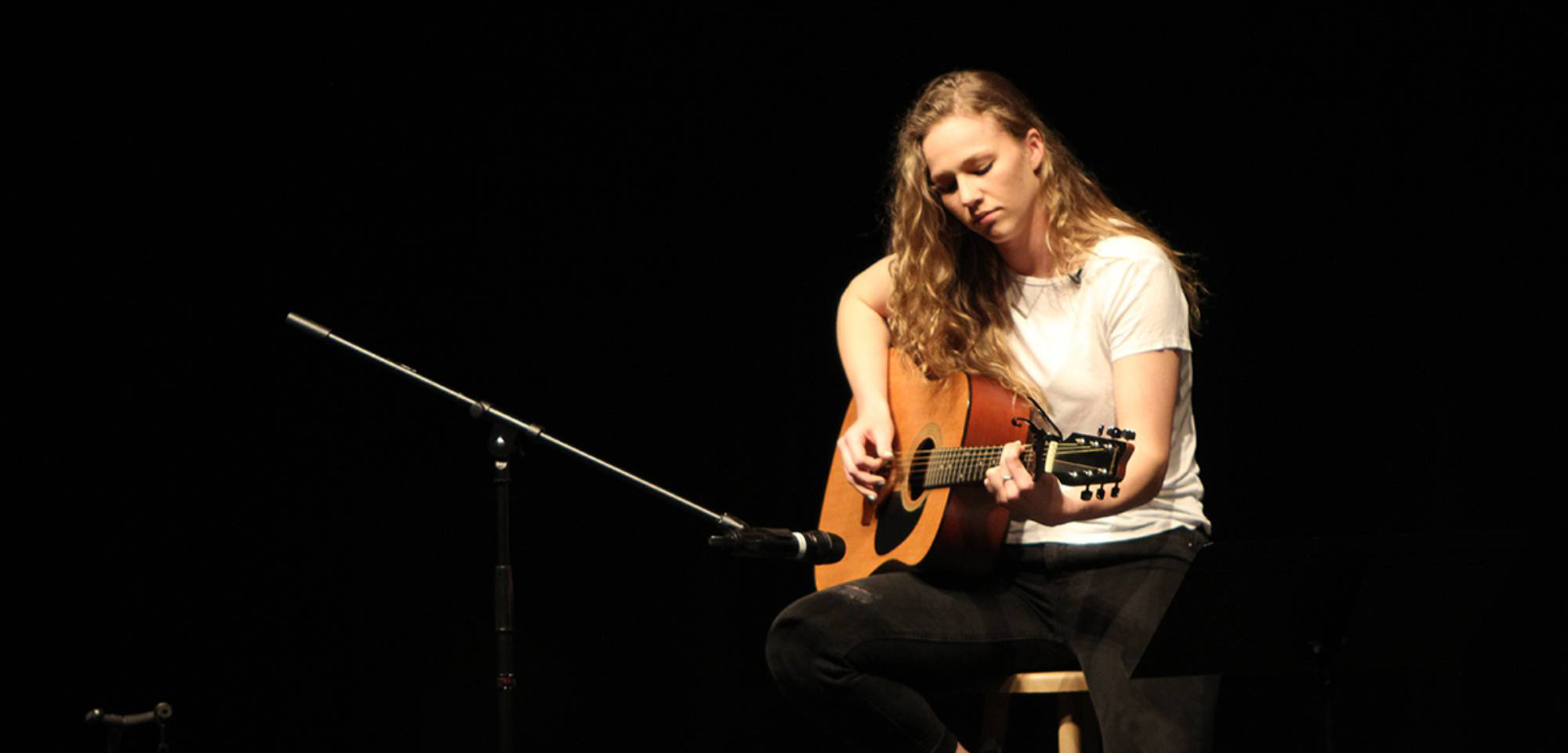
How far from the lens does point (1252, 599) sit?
7.07ft

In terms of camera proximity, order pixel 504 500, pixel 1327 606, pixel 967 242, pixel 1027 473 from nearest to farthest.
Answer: pixel 1327 606 → pixel 1027 473 → pixel 504 500 → pixel 967 242

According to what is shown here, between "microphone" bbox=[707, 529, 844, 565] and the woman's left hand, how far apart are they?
1.08ft

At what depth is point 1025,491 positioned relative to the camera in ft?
7.83

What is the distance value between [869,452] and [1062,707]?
642 millimetres

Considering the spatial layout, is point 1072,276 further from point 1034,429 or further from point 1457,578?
point 1457,578

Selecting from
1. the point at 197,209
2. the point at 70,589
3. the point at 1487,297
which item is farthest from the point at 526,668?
the point at 1487,297

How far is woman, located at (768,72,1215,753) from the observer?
2436 mm

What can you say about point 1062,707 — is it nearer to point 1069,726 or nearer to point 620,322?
point 1069,726

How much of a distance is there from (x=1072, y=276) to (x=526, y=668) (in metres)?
1.88

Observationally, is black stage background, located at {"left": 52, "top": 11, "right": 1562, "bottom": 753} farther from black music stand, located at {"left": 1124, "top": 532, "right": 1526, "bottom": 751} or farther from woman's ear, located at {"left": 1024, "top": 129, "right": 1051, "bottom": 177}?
black music stand, located at {"left": 1124, "top": 532, "right": 1526, "bottom": 751}

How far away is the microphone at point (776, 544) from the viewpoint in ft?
7.27

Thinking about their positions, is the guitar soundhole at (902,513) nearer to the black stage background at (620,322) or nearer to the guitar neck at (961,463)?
the guitar neck at (961,463)

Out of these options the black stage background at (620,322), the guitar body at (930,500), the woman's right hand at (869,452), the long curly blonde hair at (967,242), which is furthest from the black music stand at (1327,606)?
the black stage background at (620,322)

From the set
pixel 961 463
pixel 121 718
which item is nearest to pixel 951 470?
pixel 961 463
